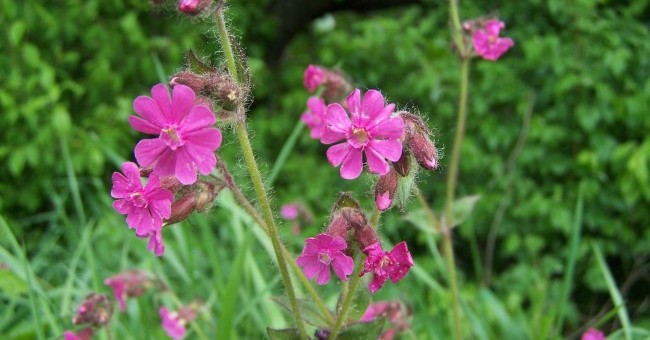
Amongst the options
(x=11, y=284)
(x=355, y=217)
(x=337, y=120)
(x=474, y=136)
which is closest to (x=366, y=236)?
(x=355, y=217)

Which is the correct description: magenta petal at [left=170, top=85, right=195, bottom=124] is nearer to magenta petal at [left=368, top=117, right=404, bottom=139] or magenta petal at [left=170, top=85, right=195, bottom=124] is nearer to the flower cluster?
the flower cluster

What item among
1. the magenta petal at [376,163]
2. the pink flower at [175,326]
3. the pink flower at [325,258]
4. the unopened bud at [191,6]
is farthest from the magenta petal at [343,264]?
the pink flower at [175,326]

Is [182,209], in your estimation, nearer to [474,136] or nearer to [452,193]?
[452,193]

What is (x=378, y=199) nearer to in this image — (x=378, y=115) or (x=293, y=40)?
(x=378, y=115)

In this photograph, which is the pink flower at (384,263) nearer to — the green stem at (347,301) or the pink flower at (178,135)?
the green stem at (347,301)

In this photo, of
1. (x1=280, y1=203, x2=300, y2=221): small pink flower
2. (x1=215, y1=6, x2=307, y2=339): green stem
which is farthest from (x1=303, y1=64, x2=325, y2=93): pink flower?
(x1=280, y1=203, x2=300, y2=221): small pink flower
